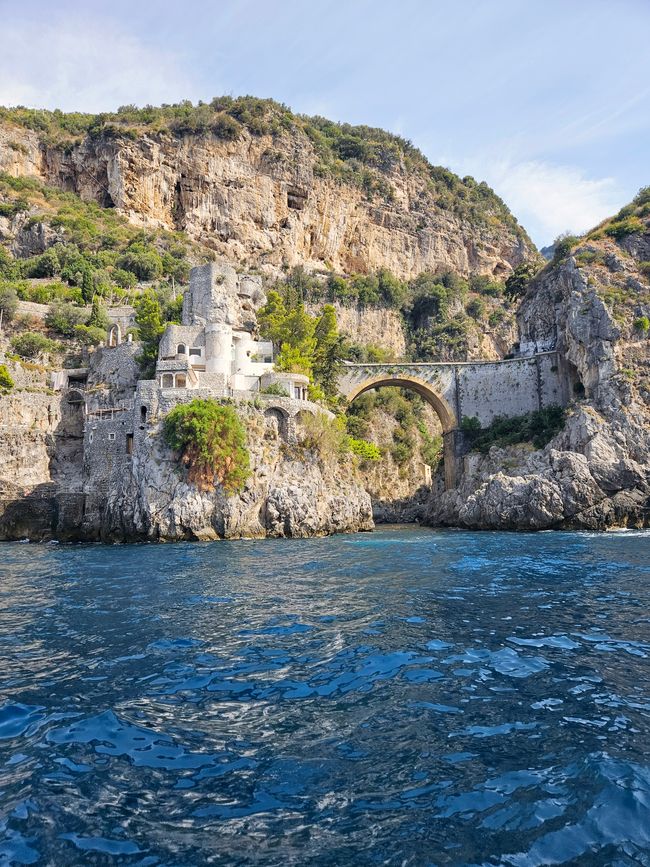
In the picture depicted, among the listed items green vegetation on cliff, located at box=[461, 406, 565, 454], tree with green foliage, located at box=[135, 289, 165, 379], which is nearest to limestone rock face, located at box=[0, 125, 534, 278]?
tree with green foliage, located at box=[135, 289, 165, 379]

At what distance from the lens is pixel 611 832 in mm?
3584

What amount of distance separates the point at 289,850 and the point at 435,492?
41.4 m

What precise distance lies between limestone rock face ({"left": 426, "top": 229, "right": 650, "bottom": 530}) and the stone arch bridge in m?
2.03

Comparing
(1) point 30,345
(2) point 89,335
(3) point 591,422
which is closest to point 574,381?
(3) point 591,422

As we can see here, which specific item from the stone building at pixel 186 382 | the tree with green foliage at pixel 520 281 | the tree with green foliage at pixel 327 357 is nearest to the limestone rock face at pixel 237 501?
the stone building at pixel 186 382

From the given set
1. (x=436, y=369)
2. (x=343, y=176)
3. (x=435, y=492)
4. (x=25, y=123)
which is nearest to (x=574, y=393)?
(x=436, y=369)

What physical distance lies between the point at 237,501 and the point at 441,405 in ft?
68.4

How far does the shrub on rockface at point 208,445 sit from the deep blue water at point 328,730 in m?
14.3

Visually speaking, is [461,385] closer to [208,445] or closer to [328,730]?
[208,445]

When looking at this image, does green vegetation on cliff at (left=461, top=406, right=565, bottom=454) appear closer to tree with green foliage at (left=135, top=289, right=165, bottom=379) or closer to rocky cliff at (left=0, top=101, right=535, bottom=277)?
tree with green foliage at (left=135, top=289, right=165, bottom=379)

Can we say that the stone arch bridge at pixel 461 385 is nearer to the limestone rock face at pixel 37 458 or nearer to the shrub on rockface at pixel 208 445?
the shrub on rockface at pixel 208 445

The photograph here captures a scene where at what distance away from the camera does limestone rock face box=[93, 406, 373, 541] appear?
24703 millimetres

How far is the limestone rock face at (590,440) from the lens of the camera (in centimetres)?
2936

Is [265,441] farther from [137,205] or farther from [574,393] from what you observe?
[137,205]
